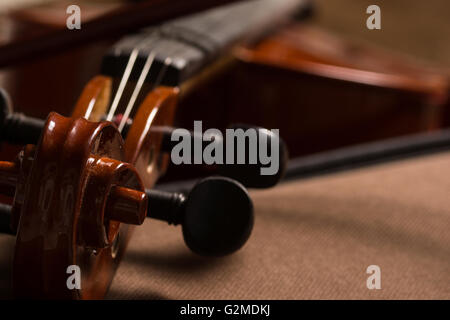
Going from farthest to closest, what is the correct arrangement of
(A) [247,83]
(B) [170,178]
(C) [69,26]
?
→ (A) [247,83] → (B) [170,178] → (C) [69,26]

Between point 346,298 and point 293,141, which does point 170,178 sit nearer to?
point 293,141

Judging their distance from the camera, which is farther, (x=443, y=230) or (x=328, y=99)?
(x=328, y=99)

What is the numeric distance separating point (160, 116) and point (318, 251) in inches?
8.3

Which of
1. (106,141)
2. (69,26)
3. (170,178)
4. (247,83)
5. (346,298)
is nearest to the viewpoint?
(106,141)

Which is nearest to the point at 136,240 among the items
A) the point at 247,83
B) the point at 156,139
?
the point at 156,139

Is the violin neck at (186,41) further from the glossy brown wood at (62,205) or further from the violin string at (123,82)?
the glossy brown wood at (62,205)

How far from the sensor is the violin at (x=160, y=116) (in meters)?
0.40

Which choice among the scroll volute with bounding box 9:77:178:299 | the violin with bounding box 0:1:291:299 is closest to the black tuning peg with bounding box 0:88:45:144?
the violin with bounding box 0:1:291:299

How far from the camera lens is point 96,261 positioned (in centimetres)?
47

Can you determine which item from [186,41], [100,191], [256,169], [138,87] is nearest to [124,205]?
[100,191]

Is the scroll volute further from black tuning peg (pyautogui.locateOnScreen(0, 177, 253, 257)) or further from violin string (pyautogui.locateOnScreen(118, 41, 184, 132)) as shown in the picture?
violin string (pyautogui.locateOnScreen(118, 41, 184, 132))

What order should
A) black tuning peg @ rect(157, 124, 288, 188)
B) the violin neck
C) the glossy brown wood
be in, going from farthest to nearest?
the violin neck → black tuning peg @ rect(157, 124, 288, 188) → the glossy brown wood

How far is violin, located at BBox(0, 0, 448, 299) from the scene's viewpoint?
0.40 meters
